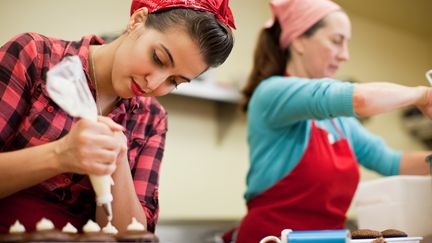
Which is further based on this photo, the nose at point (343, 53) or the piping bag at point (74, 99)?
the nose at point (343, 53)

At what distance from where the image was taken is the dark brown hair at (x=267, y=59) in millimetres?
2061

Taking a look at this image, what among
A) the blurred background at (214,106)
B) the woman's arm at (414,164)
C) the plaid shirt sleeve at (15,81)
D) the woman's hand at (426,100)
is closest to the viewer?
the plaid shirt sleeve at (15,81)

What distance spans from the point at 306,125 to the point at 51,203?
3.31 feet

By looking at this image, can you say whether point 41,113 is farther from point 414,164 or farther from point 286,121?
point 414,164

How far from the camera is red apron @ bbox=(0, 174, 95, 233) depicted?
1.13m

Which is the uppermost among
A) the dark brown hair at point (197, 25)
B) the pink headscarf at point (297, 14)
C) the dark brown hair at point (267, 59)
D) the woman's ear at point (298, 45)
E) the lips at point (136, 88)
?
the dark brown hair at point (197, 25)

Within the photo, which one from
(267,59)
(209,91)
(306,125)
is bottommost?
(209,91)

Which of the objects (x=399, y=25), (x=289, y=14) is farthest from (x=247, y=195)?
(x=399, y=25)

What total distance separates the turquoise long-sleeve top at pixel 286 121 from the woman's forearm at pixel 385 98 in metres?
0.03

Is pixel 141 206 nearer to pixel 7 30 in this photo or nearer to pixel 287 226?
pixel 287 226

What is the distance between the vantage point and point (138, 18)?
47.1 inches

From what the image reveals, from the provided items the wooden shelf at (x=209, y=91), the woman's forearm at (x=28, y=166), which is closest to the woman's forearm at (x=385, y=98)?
the woman's forearm at (x=28, y=166)

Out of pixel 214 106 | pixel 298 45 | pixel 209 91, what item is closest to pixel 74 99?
pixel 298 45

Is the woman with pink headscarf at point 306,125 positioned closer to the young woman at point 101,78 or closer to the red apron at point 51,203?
the young woman at point 101,78
